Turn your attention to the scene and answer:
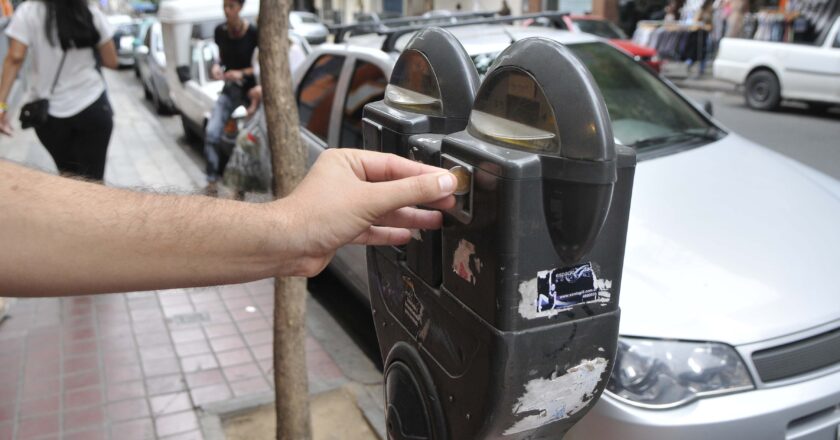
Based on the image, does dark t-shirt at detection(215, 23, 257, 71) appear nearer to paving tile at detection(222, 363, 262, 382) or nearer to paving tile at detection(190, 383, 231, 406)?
paving tile at detection(222, 363, 262, 382)

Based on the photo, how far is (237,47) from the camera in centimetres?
631

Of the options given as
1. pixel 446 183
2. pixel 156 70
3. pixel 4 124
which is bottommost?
pixel 156 70

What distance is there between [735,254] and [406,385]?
137cm

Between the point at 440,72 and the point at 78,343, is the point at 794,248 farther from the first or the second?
the point at 78,343

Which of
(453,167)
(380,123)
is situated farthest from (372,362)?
(453,167)

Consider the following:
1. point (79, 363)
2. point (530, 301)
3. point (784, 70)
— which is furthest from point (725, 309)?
point (784, 70)

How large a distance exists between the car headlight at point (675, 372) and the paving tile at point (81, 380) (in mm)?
2450

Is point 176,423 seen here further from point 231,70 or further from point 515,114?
point 231,70

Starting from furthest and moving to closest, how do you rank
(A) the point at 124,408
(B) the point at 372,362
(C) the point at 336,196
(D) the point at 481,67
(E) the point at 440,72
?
(B) the point at 372,362
(D) the point at 481,67
(A) the point at 124,408
(E) the point at 440,72
(C) the point at 336,196

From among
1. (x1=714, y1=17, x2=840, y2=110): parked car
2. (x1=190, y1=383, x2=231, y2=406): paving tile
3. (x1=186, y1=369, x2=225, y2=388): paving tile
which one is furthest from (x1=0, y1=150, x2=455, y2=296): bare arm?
(x1=714, y1=17, x2=840, y2=110): parked car

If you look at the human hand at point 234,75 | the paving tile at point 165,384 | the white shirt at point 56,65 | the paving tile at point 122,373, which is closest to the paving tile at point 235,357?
the paving tile at point 165,384

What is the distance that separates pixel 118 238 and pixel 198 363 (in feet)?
8.79

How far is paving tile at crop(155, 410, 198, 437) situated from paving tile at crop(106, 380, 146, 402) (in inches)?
10.2

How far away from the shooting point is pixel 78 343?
3.85m
